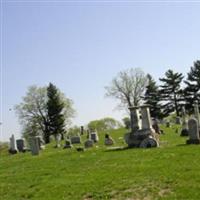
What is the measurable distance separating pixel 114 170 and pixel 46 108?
205ft

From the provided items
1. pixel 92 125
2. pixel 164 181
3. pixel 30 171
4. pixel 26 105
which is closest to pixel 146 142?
pixel 30 171

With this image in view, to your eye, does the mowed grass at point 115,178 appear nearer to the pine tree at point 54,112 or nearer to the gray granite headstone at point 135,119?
the gray granite headstone at point 135,119

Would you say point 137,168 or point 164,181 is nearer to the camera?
point 164,181

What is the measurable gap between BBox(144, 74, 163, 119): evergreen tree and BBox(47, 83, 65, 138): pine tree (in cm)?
1451

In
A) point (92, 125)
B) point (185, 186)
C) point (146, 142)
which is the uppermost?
point (92, 125)

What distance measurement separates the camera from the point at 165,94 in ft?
233

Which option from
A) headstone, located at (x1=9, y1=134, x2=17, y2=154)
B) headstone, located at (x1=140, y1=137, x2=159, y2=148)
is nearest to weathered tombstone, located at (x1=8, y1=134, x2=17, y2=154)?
headstone, located at (x1=9, y1=134, x2=17, y2=154)

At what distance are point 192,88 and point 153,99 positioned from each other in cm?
727

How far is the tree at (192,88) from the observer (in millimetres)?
66500

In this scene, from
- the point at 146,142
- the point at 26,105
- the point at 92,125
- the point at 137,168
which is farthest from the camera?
the point at 92,125

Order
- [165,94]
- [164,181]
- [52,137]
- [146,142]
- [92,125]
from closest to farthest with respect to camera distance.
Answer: [164,181], [146,142], [165,94], [52,137], [92,125]

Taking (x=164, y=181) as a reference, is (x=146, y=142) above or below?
above

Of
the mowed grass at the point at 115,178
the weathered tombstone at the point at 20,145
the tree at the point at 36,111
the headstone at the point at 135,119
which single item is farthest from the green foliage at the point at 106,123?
the mowed grass at the point at 115,178

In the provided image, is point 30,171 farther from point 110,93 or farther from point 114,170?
point 110,93
